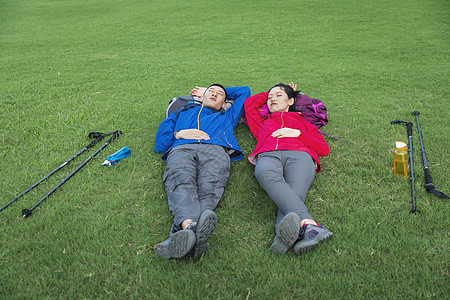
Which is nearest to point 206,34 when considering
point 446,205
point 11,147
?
point 11,147

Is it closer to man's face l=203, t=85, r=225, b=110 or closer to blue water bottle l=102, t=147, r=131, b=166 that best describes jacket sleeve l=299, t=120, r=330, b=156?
man's face l=203, t=85, r=225, b=110

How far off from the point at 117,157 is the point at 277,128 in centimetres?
241

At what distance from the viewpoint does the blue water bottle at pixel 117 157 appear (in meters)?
4.85

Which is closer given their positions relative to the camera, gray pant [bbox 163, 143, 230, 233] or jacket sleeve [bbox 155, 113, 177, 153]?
gray pant [bbox 163, 143, 230, 233]

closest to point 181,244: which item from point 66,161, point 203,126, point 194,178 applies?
point 194,178

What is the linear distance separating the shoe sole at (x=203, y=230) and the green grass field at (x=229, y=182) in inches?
4.9

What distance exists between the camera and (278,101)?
17.0 feet

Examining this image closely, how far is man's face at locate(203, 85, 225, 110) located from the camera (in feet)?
17.8

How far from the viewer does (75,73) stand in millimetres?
9492

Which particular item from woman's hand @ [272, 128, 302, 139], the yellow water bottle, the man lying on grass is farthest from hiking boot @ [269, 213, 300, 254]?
the yellow water bottle

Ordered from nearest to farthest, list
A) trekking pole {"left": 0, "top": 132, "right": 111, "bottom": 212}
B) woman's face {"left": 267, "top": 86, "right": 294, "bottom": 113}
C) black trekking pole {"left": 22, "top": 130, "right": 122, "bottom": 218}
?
black trekking pole {"left": 22, "top": 130, "right": 122, "bottom": 218} < trekking pole {"left": 0, "top": 132, "right": 111, "bottom": 212} < woman's face {"left": 267, "top": 86, "right": 294, "bottom": 113}

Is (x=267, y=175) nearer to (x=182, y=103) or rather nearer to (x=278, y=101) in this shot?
(x=278, y=101)

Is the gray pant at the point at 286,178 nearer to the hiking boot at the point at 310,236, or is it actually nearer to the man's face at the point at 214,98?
the hiking boot at the point at 310,236

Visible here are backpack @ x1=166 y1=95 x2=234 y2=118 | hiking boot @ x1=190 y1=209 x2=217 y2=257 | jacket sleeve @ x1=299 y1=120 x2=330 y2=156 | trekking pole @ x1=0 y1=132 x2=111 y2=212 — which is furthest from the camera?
backpack @ x1=166 y1=95 x2=234 y2=118
